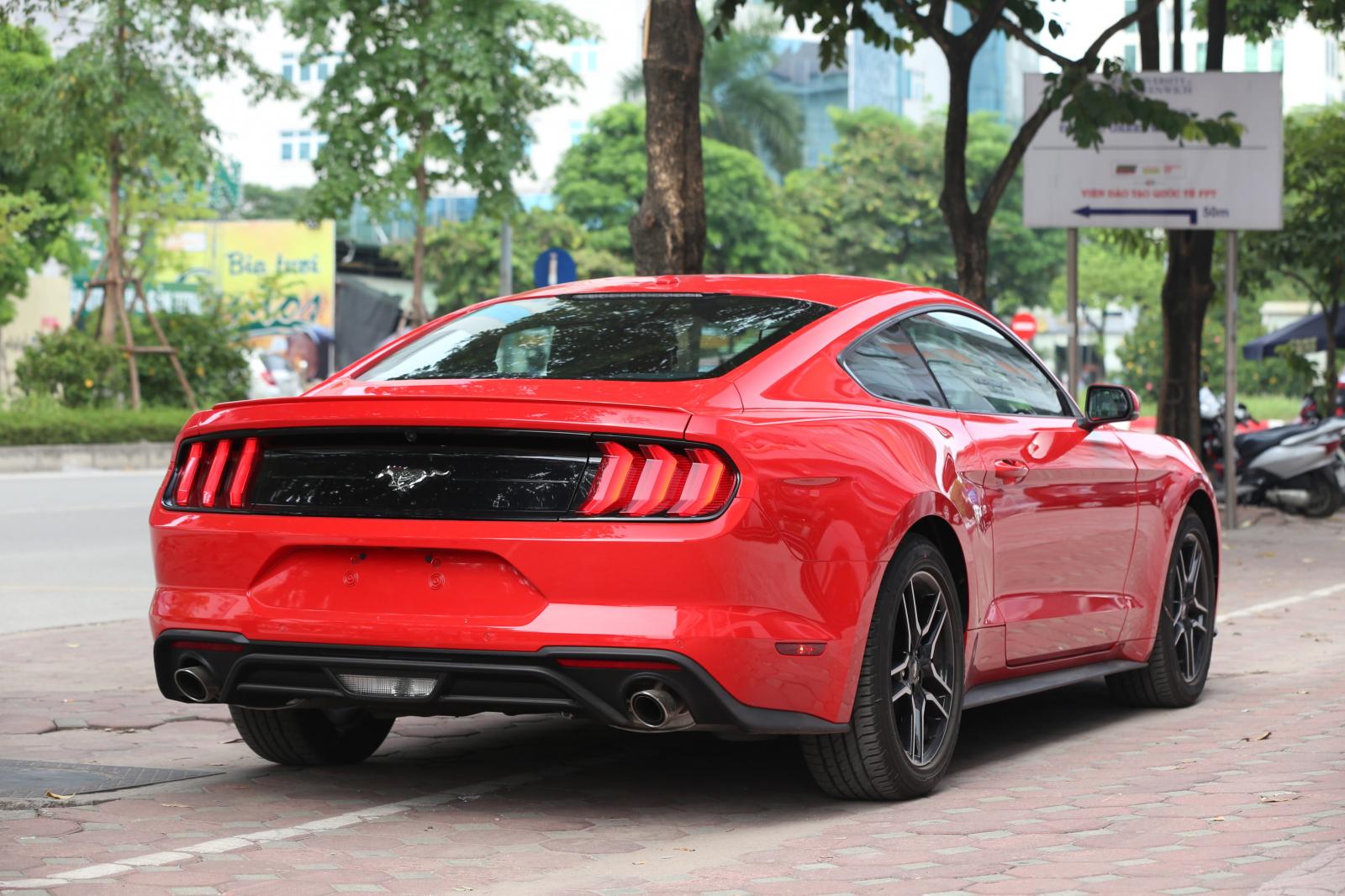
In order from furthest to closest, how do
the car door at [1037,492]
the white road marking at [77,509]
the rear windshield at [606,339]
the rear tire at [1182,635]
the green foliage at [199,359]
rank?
1. the green foliage at [199,359]
2. the white road marking at [77,509]
3. the rear tire at [1182,635]
4. the car door at [1037,492]
5. the rear windshield at [606,339]

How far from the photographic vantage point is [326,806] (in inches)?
219

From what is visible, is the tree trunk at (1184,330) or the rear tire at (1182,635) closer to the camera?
the rear tire at (1182,635)

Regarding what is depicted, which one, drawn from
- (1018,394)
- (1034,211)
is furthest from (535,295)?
(1034,211)

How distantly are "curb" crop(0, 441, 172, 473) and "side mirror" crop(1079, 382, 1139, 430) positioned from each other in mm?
19574

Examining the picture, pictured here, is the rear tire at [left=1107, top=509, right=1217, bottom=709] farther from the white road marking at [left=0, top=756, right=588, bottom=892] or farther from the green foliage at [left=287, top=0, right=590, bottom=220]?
the green foliage at [left=287, top=0, right=590, bottom=220]

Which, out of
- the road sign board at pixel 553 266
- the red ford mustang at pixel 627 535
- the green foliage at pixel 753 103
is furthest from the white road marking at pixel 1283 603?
the green foliage at pixel 753 103

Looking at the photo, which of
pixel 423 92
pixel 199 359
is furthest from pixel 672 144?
pixel 199 359

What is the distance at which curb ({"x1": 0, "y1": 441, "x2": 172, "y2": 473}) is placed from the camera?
25.9 metres

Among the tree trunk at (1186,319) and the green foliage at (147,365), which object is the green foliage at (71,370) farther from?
the tree trunk at (1186,319)

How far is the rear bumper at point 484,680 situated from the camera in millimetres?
4902

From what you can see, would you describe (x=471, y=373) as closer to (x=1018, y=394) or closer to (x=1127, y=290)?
(x=1018, y=394)

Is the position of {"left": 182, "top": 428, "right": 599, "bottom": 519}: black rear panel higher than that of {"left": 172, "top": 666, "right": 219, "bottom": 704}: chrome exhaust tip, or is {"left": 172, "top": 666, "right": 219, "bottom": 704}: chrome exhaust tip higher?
{"left": 182, "top": 428, "right": 599, "bottom": 519}: black rear panel

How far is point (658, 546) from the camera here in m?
4.87

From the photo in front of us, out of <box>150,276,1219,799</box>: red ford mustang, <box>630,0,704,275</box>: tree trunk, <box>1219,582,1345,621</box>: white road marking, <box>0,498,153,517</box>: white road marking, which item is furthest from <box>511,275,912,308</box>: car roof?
<box>0,498,153,517</box>: white road marking
